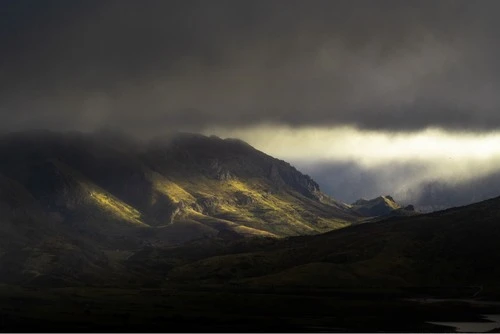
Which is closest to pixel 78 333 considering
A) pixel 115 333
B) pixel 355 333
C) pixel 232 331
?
pixel 115 333

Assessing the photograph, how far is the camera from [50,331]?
195 m

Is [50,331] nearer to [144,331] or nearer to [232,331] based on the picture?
[144,331]

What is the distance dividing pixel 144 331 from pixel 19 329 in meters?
40.1

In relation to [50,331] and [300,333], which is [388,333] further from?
[50,331]

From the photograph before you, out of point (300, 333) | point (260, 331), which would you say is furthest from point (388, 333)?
point (260, 331)

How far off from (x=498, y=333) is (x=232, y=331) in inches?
3262

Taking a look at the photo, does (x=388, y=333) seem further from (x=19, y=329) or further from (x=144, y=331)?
(x=19, y=329)

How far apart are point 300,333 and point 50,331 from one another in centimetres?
7684

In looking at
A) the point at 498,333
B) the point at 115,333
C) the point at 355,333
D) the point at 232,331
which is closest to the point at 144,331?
the point at 115,333

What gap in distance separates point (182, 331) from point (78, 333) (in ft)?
103

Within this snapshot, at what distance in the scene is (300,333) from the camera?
650 feet

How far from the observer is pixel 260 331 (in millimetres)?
199500

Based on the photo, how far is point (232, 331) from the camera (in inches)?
7776

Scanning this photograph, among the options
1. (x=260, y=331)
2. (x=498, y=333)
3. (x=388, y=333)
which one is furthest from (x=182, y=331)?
(x=498, y=333)
